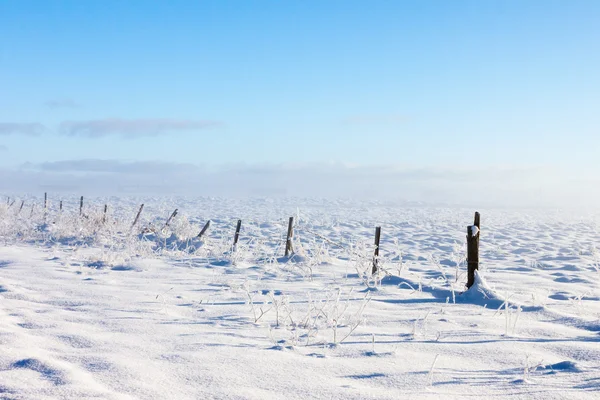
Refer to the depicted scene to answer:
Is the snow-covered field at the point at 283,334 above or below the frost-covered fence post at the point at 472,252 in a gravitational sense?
below

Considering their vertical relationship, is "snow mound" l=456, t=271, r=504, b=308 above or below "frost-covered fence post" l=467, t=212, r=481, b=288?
below

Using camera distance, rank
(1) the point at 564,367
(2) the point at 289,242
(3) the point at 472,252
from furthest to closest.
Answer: (2) the point at 289,242 → (3) the point at 472,252 → (1) the point at 564,367

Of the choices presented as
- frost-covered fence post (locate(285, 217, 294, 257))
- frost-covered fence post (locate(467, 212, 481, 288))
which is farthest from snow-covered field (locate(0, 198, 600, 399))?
frost-covered fence post (locate(285, 217, 294, 257))

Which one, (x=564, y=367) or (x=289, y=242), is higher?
(x=289, y=242)

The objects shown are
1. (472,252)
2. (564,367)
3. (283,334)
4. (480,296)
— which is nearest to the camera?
(564,367)

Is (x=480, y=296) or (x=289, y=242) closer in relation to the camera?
(x=480, y=296)

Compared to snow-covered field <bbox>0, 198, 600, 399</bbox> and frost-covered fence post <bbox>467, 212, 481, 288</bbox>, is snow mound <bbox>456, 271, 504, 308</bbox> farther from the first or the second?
frost-covered fence post <bbox>467, 212, 481, 288</bbox>

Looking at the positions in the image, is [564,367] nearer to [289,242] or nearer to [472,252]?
[472,252]

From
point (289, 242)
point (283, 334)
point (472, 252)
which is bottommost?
point (283, 334)

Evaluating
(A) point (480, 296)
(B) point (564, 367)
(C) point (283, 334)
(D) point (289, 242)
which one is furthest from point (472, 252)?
(D) point (289, 242)

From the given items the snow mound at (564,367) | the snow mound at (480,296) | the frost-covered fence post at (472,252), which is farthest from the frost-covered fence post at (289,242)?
the snow mound at (564,367)

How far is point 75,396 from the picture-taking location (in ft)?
9.62

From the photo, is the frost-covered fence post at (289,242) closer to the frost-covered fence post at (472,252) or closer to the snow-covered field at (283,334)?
the snow-covered field at (283,334)

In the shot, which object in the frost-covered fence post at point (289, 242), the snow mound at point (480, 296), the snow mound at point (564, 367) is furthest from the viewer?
the frost-covered fence post at point (289, 242)
